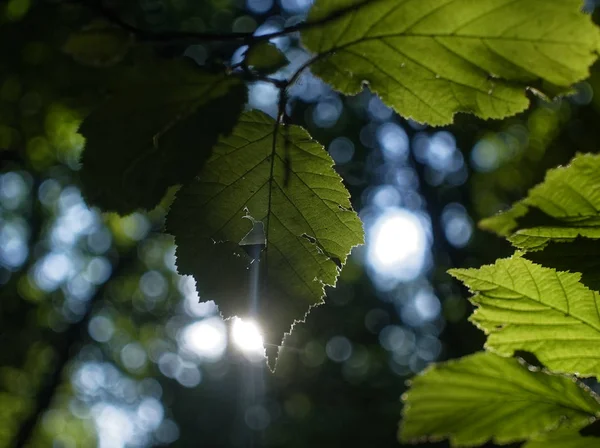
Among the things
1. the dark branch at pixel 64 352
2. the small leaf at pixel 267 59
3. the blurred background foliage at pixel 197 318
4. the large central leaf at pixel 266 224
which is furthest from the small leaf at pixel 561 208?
the dark branch at pixel 64 352

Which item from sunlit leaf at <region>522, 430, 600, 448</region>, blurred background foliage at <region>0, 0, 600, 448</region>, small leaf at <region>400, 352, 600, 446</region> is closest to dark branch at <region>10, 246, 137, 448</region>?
blurred background foliage at <region>0, 0, 600, 448</region>

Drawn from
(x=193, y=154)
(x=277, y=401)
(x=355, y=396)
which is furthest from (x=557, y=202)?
(x=277, y=401)

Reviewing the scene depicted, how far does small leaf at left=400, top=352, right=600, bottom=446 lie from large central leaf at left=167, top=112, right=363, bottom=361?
0.75 feet

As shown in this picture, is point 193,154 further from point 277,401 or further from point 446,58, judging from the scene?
point 277,401

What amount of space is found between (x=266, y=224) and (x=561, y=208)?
0.39 m

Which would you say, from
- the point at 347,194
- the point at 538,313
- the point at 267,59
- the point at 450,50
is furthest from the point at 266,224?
the point at 538,313

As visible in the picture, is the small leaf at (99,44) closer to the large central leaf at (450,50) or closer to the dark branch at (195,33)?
the dark branch at (195,33)

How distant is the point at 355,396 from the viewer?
510 inches

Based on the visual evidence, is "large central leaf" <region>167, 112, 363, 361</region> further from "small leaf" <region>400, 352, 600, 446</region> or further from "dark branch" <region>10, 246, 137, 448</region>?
"dark branch" <region>10, 246, 137, 448</region>

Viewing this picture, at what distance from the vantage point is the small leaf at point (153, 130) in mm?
580

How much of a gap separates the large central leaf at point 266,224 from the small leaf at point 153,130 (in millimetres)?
55

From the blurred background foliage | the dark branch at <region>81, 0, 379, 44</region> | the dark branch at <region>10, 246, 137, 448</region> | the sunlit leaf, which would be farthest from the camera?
the dark branch at <region>10, 246, 137, 448</region>

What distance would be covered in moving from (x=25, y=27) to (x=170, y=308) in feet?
33.6

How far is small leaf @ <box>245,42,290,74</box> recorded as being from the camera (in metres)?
0.68
